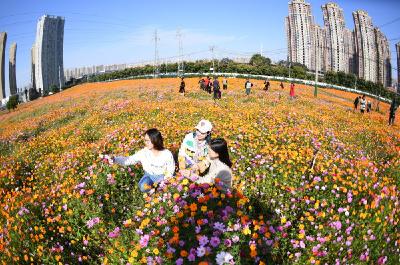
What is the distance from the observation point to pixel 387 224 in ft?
17.1

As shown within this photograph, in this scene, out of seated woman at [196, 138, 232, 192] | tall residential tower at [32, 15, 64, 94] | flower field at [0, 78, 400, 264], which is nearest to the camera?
flower field at [0, 78, 400, 264]

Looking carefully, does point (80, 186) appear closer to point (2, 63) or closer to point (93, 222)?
point (93, 222)

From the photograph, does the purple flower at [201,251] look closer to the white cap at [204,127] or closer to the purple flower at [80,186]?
the white cap at [204,127]

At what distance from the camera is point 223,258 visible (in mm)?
3648

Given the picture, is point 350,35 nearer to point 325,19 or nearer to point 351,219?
point 325,19

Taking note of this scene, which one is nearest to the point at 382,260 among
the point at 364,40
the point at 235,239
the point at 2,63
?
the point at 235,239

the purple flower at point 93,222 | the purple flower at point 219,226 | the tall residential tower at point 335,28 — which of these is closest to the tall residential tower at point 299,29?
the tall residential tower at point 335,28

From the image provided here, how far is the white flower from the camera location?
11.8 ft

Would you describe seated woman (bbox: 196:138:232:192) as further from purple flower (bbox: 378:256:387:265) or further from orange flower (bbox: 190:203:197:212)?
purple flower (bbox: 378:256:387:265)

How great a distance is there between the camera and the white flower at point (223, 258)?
11.8 feet

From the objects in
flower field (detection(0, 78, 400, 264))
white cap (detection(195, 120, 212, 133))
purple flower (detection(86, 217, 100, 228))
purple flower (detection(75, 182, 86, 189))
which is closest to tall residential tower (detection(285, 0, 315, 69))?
flower field (detection(0, 78, 400, 264))

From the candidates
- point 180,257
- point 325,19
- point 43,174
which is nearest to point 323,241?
point 180,257

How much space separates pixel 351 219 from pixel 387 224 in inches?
22.0

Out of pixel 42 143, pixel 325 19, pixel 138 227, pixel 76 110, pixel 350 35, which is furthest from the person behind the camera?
pixel 350 35
